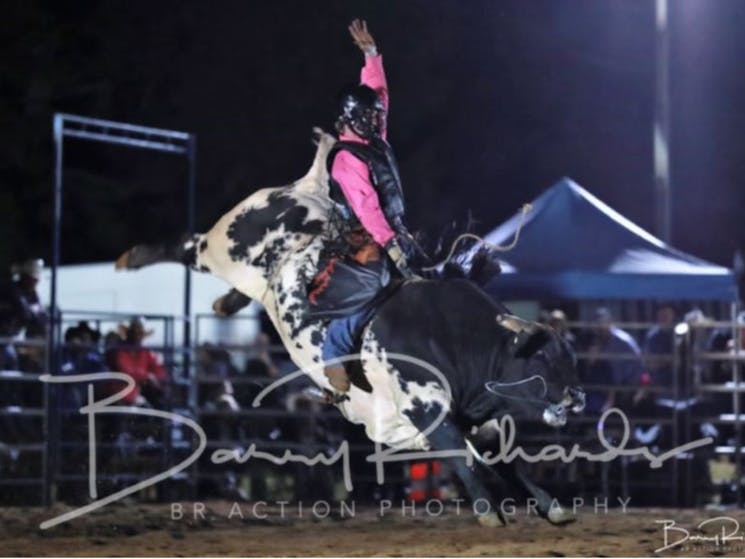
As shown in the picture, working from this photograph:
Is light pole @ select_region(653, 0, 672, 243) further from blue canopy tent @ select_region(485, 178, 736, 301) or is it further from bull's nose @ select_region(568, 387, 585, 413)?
bull's nose @ select_region(568, 387, 585, 413)

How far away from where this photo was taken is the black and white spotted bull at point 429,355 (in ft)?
24.9

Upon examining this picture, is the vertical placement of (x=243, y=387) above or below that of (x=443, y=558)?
above

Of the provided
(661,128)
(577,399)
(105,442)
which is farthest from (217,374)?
(577,399)

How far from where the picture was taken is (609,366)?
1166cm

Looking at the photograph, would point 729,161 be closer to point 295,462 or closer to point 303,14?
point 303,14

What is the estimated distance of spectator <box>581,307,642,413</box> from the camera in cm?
1156

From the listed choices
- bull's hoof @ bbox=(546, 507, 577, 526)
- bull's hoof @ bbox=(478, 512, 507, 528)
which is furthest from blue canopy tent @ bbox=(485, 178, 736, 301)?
bull's hoof @ bbox=(478, 512, 507, 528)

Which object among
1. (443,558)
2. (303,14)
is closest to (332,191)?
(443,558)

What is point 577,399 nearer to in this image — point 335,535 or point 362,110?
point 335,535

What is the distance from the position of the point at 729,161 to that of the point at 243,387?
9969mm

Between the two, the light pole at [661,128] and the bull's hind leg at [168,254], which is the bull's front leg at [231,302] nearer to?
the bull's hind leg at [168,254]

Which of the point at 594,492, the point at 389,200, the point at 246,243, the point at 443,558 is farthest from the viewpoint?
the point at 594,492

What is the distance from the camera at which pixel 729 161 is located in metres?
20.2

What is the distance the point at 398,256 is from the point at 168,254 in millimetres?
1351
